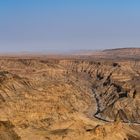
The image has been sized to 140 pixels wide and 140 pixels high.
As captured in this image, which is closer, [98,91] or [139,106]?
[139,106]

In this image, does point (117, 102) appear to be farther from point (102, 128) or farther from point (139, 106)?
point (102, 128)

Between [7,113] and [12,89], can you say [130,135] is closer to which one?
[7,113]

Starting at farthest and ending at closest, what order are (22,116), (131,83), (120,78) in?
(120,78) → (131,83) → (22,116)

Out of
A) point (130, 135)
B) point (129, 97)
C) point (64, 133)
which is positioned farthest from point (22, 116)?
point (129, 97)

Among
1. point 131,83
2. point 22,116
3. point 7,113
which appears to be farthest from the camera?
point 131,83

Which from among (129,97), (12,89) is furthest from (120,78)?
(12,89)

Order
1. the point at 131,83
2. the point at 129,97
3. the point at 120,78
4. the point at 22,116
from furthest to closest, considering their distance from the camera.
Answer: the point at 120,78 → the point at 131,83 → the point at 129,97 → the point at 22,116

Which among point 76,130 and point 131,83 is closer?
point 76,130
